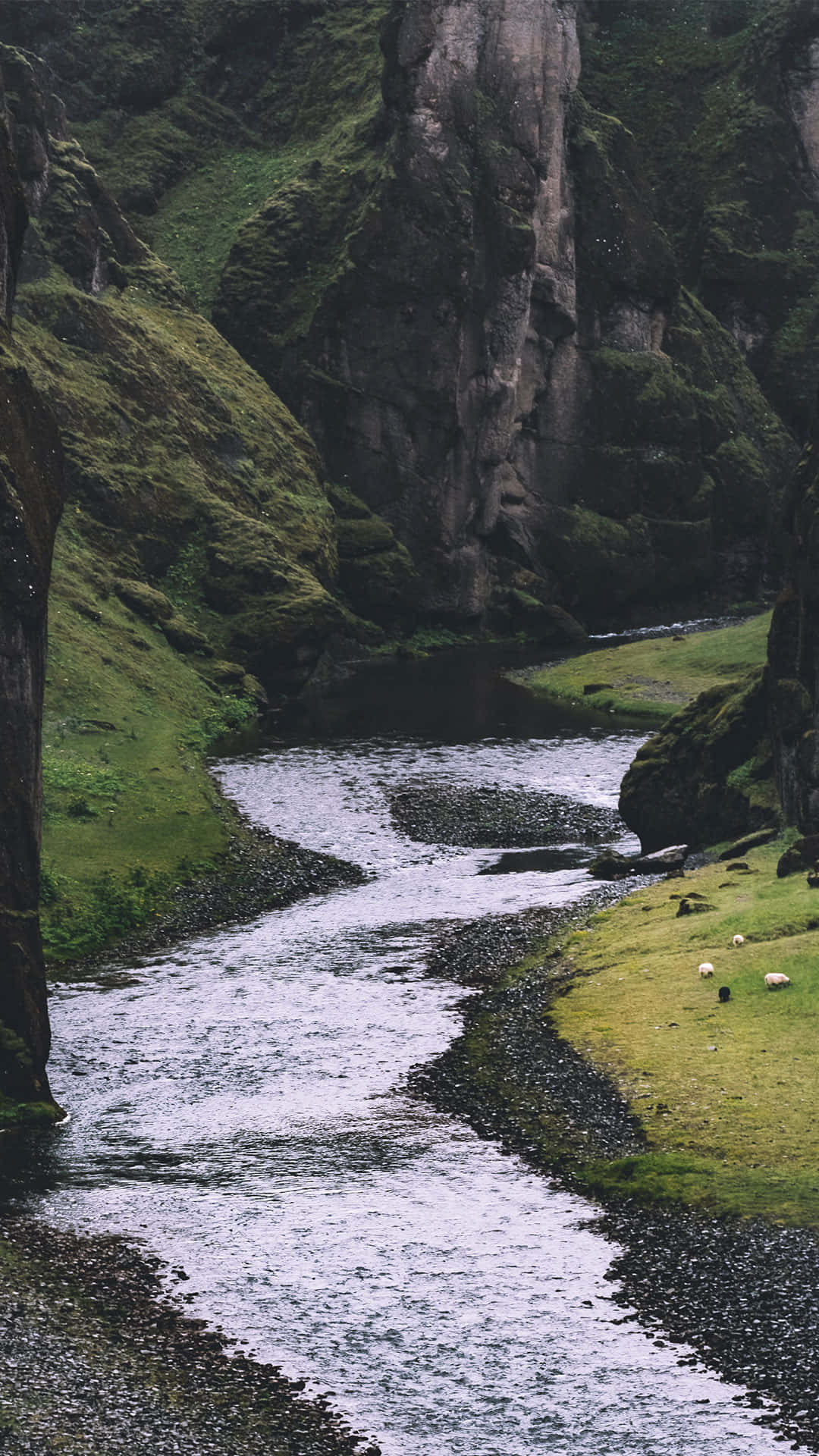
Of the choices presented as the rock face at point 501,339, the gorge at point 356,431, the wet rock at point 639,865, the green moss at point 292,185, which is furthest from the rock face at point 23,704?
the green moss at point 292,185

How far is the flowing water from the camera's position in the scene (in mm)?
21125

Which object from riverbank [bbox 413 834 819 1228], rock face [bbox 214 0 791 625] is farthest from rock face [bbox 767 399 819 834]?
rock face [bbox 214 0 791 625]

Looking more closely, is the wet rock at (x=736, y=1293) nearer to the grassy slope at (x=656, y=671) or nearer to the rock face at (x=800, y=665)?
the rock face at (x=800, y=665)

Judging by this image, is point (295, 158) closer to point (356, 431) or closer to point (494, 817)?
point (356, 431)

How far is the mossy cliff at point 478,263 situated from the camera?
420 feet

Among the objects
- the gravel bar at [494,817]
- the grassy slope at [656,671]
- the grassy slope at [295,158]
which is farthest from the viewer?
the grassy slope at [295,158]

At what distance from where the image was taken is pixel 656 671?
105 meters

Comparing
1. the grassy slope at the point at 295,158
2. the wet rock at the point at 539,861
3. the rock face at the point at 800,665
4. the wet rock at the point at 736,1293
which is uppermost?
the grassy slope at the point at 295,158

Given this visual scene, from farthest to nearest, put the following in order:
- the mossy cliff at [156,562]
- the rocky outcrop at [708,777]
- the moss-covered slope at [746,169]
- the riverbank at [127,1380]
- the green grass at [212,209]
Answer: the moss-covered slope at [746,169] < the green grass at [212,209] < the mossy cliff at [156,562] < the rocky outcrop at [708,777] < the riverbank at [127,1380]

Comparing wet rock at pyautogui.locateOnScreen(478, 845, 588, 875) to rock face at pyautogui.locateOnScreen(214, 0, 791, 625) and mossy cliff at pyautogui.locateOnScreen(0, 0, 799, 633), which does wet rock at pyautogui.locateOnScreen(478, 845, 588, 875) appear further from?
rock face at pyautogui.locateOnScreen(214, 0, 791, 625)

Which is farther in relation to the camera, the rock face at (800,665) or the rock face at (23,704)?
the rock face at (800,665)

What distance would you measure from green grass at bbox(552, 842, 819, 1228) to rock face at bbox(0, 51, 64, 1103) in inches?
490

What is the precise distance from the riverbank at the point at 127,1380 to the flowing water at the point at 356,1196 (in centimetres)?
66

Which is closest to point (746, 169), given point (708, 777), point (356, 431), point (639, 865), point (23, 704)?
point (356, 431)
